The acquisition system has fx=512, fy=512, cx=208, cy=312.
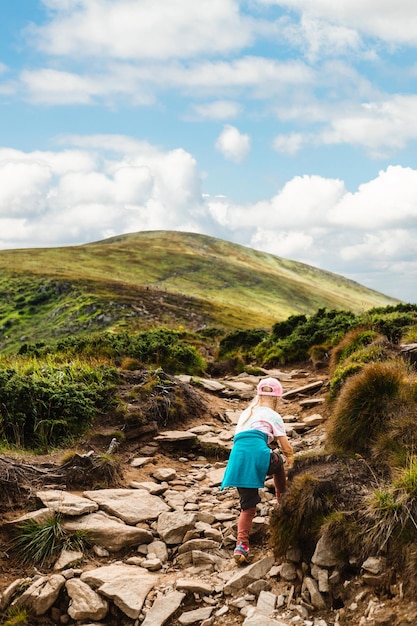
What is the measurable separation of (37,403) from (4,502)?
382 cm

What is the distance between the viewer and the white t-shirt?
736 cm

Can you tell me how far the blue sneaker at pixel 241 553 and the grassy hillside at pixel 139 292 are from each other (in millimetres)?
16381

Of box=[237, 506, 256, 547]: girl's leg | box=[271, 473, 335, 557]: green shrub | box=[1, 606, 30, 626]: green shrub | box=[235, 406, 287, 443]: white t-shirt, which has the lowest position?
box=[1, 606, 30, 626]: green shrub

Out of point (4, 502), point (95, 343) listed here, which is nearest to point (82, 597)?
point (4, 502)

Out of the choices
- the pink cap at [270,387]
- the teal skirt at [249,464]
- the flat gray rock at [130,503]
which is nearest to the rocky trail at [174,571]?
the flat gray rock at [130,503]

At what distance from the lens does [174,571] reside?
21.4 feet

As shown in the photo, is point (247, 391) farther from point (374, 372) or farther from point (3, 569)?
point (3, 569)

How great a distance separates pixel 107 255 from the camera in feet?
467

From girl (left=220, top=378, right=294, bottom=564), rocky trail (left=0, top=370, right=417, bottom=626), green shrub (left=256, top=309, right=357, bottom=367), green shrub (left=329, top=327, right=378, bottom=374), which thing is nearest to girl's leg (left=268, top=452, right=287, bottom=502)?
girl (left=220, top=378, right=294, bottom=564)

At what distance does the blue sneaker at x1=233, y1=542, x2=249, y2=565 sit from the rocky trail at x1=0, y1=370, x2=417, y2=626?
92 millimetres

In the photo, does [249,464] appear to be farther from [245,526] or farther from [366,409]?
[366,409]

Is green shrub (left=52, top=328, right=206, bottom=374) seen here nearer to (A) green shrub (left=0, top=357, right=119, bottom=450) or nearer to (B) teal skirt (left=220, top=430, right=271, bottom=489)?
(A) green shrub (left=0, top=357, right=119, bottom=450)

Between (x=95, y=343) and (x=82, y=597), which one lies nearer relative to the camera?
(x=82, y=597)

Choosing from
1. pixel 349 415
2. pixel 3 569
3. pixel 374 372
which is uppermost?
pixel 374 372
